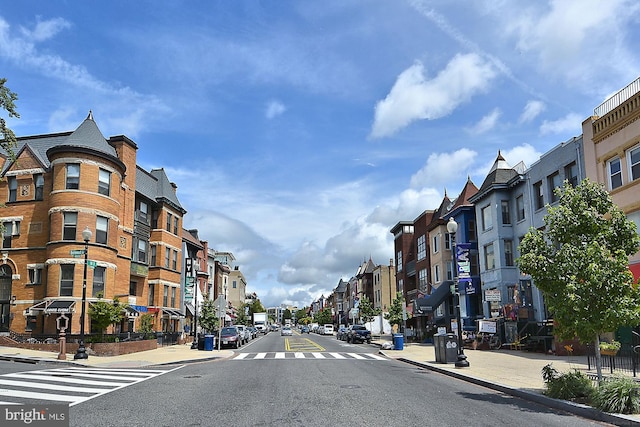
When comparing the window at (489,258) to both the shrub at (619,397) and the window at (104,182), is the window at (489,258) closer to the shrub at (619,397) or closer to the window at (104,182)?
the window at (104,182)

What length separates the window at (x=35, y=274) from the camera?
3384 cm

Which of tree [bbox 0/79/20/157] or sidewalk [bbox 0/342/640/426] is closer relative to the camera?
sidewalk [bbox 0/342/640/426]

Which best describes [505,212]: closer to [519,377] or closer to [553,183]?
[553,183]

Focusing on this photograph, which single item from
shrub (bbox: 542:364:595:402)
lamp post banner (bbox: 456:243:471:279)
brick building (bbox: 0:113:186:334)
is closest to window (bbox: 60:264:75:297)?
brick building (bbox: 0:113:186:334)

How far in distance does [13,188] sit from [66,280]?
8.46 m

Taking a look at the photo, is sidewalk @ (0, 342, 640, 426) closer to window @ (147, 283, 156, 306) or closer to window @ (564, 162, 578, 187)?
window @ (564, 162, 578, 187)

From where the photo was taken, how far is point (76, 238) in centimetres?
3294

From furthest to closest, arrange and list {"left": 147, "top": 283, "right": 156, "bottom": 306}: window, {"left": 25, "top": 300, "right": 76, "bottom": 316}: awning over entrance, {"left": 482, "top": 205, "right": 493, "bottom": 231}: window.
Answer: {"left": 147, "top": 283, "right": 156, "bottom": 306}: window → {"left": 482, "top": 205, "right": 493, "bottom": 231}: window → {"left": 25, "top": 300, "right": 76, "bottom": 316}: awning over entrance

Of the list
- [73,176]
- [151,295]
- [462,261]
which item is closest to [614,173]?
[462,261]

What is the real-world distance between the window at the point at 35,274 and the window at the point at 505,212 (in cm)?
2978

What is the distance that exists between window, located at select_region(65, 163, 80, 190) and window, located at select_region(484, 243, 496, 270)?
27240 millimetres

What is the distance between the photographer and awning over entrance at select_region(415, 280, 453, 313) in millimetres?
44094

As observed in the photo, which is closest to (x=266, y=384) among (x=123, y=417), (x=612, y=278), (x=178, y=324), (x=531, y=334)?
(x=123, y=417)

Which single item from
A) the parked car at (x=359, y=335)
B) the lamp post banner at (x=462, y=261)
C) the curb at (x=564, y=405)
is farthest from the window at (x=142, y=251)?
the curb at (x=564, y=405)
